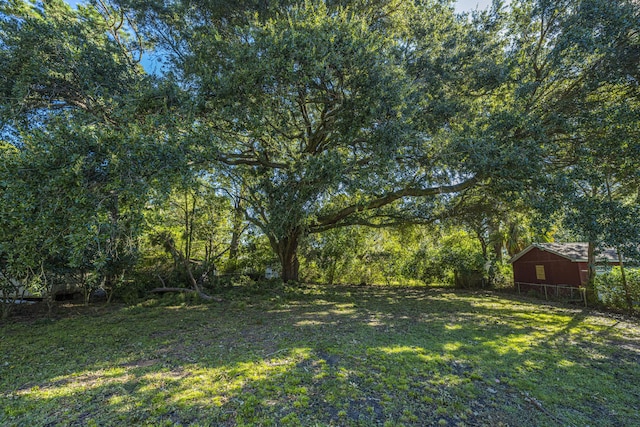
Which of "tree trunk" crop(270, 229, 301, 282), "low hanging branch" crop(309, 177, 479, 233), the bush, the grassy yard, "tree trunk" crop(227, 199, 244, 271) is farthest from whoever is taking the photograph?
"tree trunk" crop(270, 229, 301, 282)

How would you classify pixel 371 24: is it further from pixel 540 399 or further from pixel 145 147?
pixel 540 399

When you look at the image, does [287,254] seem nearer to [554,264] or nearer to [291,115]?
[291,115]

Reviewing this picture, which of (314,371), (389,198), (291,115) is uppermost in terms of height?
(291,115)

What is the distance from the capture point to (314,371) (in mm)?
4000

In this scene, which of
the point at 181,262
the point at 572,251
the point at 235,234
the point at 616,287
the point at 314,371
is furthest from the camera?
the point at 572,251

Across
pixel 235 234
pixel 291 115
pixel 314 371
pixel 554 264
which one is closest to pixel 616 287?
pixel 554 264

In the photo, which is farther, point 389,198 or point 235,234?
point 235,234

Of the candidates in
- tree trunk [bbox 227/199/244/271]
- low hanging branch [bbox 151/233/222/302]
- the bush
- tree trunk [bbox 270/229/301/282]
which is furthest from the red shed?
low hanging branch [bbox 151/233/222/302]

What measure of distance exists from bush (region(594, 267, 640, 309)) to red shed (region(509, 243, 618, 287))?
1.86m

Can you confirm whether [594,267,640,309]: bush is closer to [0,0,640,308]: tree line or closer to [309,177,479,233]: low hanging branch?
[0,0,640,308]: tree line

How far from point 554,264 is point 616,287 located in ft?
12.8

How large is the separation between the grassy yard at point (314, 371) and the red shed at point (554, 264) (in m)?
6.14

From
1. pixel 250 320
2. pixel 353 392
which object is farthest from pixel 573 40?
pixel 250 320

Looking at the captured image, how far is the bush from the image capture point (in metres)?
9.43
